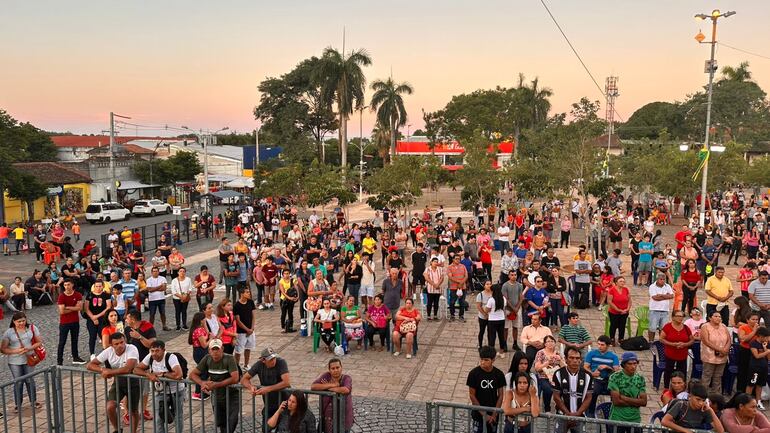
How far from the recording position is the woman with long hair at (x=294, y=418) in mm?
5785

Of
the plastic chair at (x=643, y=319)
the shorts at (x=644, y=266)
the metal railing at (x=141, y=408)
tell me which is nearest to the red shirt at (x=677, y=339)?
the plastic chair at (x=643, y=319)

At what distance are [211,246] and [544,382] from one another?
71.8 feet

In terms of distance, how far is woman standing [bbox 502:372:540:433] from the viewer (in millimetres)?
5707

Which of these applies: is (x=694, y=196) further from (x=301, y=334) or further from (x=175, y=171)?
(x=175, y=171)

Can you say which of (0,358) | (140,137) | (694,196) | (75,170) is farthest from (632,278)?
(140,137)

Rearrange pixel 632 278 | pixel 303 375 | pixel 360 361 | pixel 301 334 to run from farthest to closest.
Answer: pixel 632 278
pixel 301 334
pixel 360 361
pixel 303 375

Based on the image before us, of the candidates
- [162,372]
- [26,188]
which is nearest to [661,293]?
[162,372]

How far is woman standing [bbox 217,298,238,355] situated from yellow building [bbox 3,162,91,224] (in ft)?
111

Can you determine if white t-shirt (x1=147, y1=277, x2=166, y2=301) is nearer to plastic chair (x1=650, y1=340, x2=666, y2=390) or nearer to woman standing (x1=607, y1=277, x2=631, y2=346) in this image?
woman standing (x1=607, y1=277, x2=631, y2=346)

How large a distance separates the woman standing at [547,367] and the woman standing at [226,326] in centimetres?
450

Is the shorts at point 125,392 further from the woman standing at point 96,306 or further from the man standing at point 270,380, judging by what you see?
the woman standing at point 96,306

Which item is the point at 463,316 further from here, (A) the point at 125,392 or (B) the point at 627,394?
(A) the point at 125,392

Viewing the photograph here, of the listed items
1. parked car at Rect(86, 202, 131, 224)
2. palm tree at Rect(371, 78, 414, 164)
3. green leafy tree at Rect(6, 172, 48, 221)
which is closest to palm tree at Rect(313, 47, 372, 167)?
palm tree at Rect(371, 78, 414, 164)

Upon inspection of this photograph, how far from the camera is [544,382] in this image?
23.6 feet
